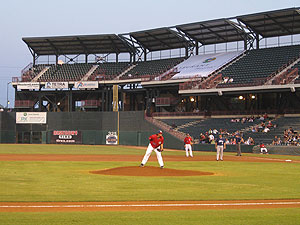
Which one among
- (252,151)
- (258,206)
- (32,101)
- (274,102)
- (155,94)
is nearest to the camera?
(258,206)

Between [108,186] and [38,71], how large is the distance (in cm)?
6044

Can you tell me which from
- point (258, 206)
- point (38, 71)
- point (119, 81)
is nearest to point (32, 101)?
point (38, 71)

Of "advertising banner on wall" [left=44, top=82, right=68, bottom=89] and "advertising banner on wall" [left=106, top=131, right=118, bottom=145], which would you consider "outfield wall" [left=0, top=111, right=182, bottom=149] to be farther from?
"advertising banner on wall" [left=44, top=82, right=68, bottom=89]

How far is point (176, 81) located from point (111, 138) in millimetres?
11669

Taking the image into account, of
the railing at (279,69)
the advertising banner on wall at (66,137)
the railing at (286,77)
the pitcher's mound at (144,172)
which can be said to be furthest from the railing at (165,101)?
the pitcher's mound at (144,172)

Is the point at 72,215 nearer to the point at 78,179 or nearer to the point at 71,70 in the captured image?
the point at 78,179

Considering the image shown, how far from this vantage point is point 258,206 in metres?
11.6

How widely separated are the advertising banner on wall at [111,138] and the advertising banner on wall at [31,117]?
9.70 metres

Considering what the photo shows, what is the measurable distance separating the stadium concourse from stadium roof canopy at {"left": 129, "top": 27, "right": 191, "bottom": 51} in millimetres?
143

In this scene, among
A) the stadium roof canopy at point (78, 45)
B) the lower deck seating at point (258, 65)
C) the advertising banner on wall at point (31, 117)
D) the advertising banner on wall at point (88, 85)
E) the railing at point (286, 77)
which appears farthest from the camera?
the stadium roof canopy at point (78, 45)

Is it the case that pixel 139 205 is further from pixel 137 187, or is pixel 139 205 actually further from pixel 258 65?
pixel 258 65

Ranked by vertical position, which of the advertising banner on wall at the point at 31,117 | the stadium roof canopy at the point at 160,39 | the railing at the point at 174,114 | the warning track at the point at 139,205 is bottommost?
the warning track at the point at 139,205

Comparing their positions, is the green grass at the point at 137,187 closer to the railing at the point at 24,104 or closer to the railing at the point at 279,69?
the railing at the point at 279,69

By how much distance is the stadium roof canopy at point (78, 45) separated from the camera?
69062mm
